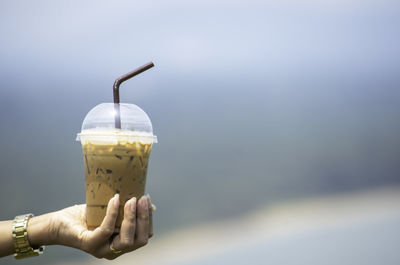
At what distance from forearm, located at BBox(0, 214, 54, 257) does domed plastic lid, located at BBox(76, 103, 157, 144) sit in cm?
14

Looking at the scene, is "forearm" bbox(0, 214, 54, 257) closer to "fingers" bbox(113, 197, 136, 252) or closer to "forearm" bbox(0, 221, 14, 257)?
"forearm" bbox(0, 221, 14, 257)

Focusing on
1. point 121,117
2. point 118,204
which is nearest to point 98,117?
point 121,117

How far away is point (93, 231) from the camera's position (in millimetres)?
489

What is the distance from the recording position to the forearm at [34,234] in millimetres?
552

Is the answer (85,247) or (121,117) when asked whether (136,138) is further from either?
(85,247)

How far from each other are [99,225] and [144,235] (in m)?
0.07

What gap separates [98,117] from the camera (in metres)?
0.53

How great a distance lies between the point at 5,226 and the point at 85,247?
0.52 feet

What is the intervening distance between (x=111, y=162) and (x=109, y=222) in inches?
3.2

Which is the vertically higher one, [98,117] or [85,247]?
[98,117]

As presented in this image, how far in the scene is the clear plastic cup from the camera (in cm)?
50

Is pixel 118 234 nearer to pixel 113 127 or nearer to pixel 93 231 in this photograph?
pixel 93 231

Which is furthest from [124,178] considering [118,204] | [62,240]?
[62,240]

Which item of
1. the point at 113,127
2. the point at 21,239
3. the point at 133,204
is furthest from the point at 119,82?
the point at 21,239
